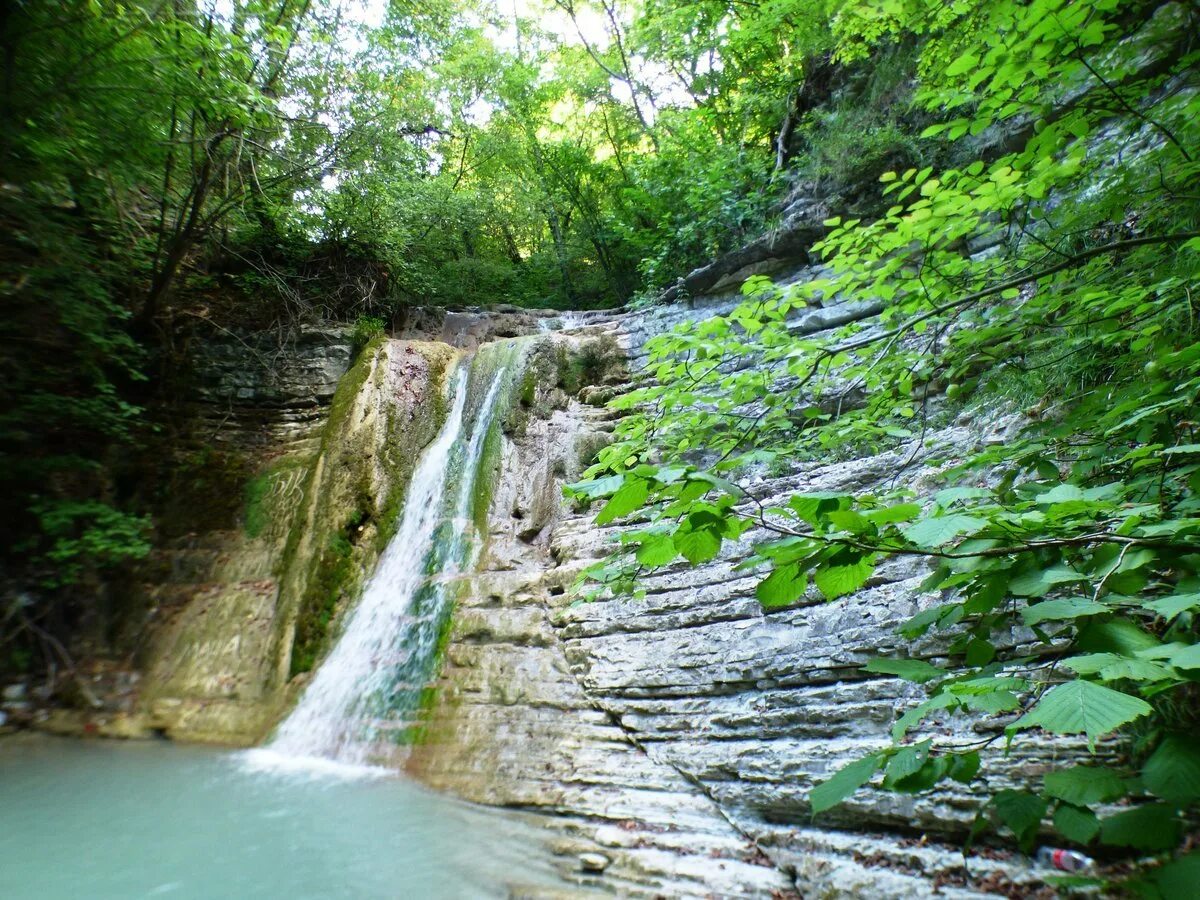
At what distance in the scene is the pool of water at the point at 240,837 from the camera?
9.87 feet

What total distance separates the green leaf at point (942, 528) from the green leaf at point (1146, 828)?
1.70 feet

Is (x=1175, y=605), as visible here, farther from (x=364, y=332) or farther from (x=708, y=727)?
(x=364, y=332)

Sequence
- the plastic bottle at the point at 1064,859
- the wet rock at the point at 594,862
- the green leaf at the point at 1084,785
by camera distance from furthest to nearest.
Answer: the wet rock at the point at 594,862 → the plastic bottle at the point at 1064,859 → the green leaf at the point at 1084,785

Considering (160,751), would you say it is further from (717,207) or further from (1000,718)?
(717,207)

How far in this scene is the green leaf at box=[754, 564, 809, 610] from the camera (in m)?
1.25

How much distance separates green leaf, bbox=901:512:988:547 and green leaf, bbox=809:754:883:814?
42 centimetres

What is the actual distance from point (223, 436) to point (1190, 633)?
9508 millimetres

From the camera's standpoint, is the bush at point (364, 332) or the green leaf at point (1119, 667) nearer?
the green leaf at point (1119, 667)

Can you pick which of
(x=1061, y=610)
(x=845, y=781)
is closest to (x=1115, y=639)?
(x=1061, y=610)

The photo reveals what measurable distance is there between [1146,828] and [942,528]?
23.8 inches

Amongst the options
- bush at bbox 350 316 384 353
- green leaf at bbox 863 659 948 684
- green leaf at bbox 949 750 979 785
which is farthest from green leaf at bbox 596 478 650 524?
bush at bbox 350 316 384 353

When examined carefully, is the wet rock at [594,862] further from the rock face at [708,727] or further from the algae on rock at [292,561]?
the algae on rock at [292,561]

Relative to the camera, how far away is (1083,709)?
90 cm

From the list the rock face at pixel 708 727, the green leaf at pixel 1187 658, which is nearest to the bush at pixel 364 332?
the rock face at pixel 708 727
